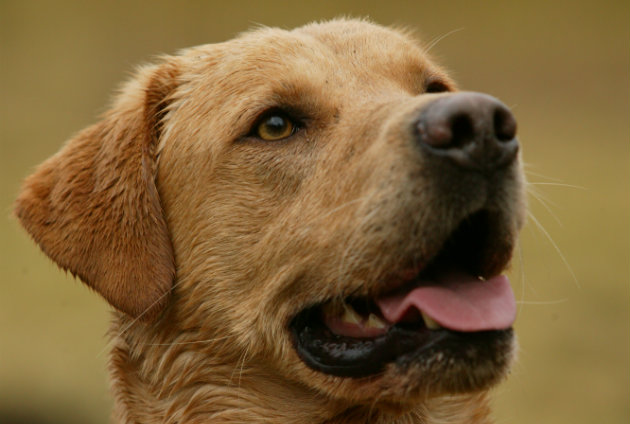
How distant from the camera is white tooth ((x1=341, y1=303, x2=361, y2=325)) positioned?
3924mm

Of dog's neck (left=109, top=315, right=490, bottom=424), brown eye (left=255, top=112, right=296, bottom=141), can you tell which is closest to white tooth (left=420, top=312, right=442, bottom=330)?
dog's neck (left=109, top=315, right=490, bottom=424)

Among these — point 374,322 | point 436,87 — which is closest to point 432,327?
point 374,322

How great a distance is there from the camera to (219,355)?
433 centimetres

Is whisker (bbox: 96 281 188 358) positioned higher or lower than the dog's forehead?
lower

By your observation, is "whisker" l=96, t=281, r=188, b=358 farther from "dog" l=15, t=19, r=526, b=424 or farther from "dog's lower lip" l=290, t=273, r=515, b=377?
"dog's lower lip" l=290, t=273, r=515, b=377

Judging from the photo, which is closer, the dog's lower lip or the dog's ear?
the dog's lower lip

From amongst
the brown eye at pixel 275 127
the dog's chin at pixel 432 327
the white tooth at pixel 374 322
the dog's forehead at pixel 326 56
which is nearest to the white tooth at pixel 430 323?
the dog's chin at pixel 432 327

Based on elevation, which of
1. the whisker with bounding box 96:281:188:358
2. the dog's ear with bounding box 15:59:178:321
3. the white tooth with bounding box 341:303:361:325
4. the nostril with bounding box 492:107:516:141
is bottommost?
the whisker with bounding box 96:281:188:358

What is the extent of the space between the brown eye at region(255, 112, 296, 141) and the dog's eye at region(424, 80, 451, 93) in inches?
35.3

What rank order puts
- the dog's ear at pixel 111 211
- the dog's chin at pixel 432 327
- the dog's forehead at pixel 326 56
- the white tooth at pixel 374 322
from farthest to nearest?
the dog's forehead at pixel 326 56, the dog's ear at pixel 111 211, the white tooth at pixel 374 322, the dog's chin at pixel 432 327

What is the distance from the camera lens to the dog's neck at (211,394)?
417 centimetres

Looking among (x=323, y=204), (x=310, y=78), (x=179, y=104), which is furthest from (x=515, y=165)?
(x=179, y=104)

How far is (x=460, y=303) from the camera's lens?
11.9ft

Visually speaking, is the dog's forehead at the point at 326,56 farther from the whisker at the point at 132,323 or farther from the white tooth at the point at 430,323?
the white tooth at the point at 430,323
